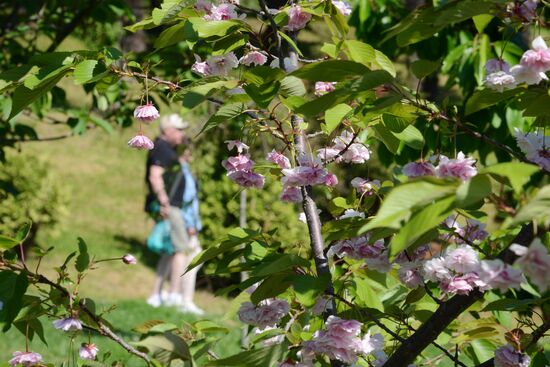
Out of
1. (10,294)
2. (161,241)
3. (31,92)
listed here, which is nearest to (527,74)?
(31,92)

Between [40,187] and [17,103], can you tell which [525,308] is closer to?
[17,103]

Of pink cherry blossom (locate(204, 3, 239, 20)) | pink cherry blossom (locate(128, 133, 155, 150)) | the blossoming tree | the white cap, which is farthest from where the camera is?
the white cap

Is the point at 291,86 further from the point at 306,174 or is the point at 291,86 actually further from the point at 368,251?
the point at 368,251

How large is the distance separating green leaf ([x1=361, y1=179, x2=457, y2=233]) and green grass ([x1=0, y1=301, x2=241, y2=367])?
11.3ft

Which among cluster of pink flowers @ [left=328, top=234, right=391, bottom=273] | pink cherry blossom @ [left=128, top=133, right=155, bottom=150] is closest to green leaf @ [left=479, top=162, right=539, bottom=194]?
cluster of pink flowers @ [left=328, top=234, right=391, bottom=273]

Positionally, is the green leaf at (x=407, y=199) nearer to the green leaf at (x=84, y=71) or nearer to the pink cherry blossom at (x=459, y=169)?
the pink cherry blossom at (x=459, y=169)

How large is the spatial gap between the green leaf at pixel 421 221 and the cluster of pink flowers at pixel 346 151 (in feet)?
2.58

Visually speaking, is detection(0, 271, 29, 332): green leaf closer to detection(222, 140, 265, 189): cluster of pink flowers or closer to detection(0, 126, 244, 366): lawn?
detection(222, 140, 265, 189): cluster of pink flowers

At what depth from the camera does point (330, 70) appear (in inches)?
51.1

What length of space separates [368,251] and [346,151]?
1.33 ft

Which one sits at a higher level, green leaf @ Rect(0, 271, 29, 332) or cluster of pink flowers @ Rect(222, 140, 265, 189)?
cluster of pink flowers @ Rect(222, 140, 265, 189)

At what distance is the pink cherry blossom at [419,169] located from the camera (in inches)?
55.9

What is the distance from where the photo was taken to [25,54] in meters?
4.69

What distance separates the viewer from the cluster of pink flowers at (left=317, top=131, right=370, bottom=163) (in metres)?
1.90
